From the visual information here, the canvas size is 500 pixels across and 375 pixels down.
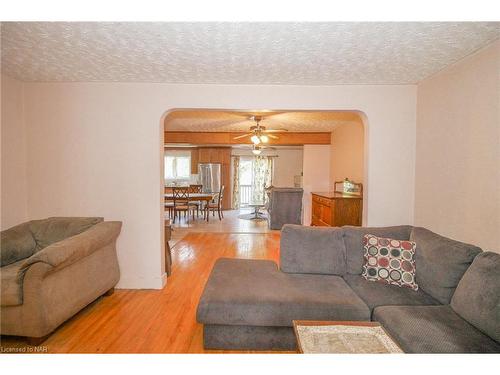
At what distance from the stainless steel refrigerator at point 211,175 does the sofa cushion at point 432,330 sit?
8.18 meters

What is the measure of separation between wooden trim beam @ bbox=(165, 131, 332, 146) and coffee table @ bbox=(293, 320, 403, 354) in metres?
5.46

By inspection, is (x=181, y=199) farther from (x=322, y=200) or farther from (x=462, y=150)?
(x=462, y=150)

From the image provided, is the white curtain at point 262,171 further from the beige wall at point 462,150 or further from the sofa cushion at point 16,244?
the sofa cushion at point 16,244

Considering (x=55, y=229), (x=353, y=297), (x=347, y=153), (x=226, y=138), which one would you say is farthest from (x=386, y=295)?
(x=226, y=138)

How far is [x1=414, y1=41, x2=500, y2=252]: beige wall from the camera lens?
194 centimetres

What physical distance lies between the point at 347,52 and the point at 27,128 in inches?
137

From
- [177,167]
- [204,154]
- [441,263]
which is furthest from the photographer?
[177,167]

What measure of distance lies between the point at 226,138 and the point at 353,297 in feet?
17.1

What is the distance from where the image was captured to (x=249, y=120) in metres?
5.25

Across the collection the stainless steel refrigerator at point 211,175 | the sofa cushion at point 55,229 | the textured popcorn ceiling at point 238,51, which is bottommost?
the sofa cushion at point 55,229

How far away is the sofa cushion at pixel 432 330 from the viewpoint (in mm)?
1384

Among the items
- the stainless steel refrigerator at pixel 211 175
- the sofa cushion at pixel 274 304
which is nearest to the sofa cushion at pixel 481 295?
the sofa cushion at pixel 274 304
